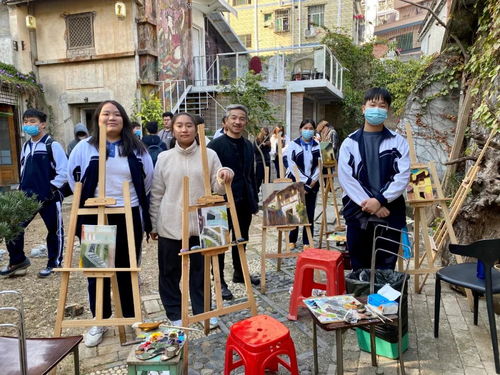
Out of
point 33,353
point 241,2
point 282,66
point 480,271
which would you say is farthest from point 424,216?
point 241,2

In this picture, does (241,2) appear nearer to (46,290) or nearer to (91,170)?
(46,290)

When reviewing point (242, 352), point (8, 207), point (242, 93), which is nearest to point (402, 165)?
point (242, 352)

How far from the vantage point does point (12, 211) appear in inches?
104

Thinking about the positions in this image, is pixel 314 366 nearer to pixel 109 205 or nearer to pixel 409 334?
pixel 409 334

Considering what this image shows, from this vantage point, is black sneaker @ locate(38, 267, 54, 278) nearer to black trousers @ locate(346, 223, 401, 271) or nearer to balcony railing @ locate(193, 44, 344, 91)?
black trousers @ locate(346, 223, 401, 271)

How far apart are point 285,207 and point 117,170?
198cm

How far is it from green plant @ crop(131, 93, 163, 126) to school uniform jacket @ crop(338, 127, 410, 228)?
807 cm

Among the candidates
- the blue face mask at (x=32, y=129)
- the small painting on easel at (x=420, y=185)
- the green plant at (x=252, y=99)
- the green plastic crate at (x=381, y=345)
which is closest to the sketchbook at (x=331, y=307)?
the green plastic crate at (x=381, y=345)

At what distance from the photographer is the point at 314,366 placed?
262 cm

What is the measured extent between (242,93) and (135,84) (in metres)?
3.35

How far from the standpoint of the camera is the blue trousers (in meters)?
4.49

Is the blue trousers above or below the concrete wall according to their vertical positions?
below

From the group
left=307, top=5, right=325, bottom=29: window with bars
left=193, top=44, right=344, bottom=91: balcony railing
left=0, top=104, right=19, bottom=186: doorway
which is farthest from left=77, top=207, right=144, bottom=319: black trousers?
left=307, top=5, right=325, bottom=29: window with bars

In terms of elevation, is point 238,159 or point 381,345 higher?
point 238,159
